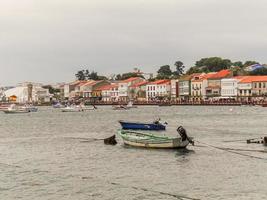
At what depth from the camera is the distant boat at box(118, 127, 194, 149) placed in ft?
151

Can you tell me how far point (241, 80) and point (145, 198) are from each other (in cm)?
15870

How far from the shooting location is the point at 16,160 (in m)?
44.0

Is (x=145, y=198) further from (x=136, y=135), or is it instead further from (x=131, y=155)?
(x=136, y=135)

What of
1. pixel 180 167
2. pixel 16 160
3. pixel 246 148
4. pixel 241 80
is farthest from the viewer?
pixel 241 80

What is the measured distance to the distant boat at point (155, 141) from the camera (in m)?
46.1

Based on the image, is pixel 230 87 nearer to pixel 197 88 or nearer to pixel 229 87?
pixel 229 87

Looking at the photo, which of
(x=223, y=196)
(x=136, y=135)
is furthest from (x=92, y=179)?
(x=136, y=135)

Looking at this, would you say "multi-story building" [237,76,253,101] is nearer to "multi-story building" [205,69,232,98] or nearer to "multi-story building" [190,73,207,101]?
"multi-story building" [205,69,232,98]

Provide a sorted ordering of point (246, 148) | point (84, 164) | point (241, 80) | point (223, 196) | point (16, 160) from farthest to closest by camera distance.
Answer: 1. point (241, 80)
2. point (246, 148)
3. point (16, 160)
4. point (84, 164)
5. point (223, 196)

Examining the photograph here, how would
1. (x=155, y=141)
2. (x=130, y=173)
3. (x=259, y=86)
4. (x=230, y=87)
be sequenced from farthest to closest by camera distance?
1. (x=230, y=87)
2. (x=259, y=86)
3. (x=155, y=141)
4. (x=130, y=173)

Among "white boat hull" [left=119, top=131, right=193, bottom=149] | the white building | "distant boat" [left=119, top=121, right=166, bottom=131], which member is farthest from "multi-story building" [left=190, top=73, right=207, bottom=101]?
"white boat hull" [left=119, top=131, right=193, bottom=149]

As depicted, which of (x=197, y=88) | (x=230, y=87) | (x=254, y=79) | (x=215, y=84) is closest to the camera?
(x=254, y=79)

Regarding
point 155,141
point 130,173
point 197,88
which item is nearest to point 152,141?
point 155,141

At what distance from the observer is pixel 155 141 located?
47562 mm
